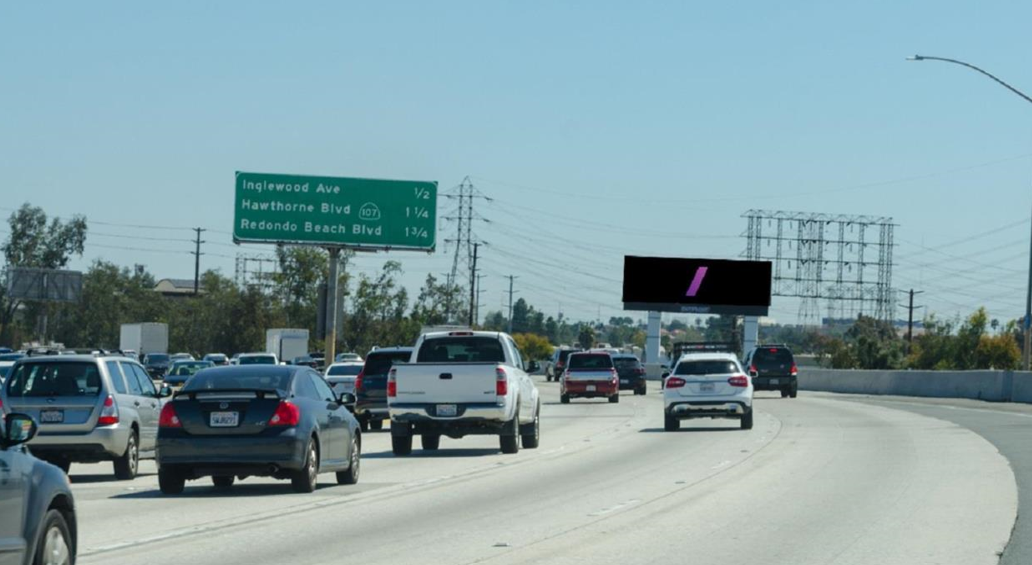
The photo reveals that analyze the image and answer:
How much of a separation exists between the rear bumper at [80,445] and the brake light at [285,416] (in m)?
3.73

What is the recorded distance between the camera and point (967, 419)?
4256 centimetres

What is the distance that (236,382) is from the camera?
20.3 metres

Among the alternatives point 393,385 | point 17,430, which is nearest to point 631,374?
point 393,385

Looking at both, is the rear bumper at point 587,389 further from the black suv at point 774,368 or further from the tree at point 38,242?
the tree at point 38,242

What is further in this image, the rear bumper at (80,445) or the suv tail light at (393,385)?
the suv tail light at (393,385)

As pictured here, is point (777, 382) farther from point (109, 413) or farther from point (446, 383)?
point (109, 413)

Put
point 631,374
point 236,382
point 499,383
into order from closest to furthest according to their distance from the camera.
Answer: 1. point 236,382
2. point 499,383
3. point 631,374

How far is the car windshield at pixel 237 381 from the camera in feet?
65.8

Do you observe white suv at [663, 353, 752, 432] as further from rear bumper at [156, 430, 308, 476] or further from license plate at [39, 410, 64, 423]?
rear bumper at [156, 430, 308, 476]

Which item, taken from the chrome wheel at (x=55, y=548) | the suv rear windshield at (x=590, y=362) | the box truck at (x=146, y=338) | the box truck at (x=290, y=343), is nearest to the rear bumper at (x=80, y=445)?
the chrome wheel at (x=55, y=548)

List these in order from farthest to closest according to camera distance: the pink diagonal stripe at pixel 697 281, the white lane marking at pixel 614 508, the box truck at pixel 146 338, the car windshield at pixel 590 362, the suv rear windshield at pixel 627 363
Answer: the box truck at pixel 146 338
the pink diagonal stripe at pixel 697 281
the suv rear windshield at pixel 627 363
the car windshield at pixel 590 362
the white lane marking at pixel 614 508

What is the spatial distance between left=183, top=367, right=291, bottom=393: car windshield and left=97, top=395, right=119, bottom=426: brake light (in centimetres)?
252

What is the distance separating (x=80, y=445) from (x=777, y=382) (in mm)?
44197

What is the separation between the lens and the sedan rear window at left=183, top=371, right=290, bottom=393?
65.8ft
